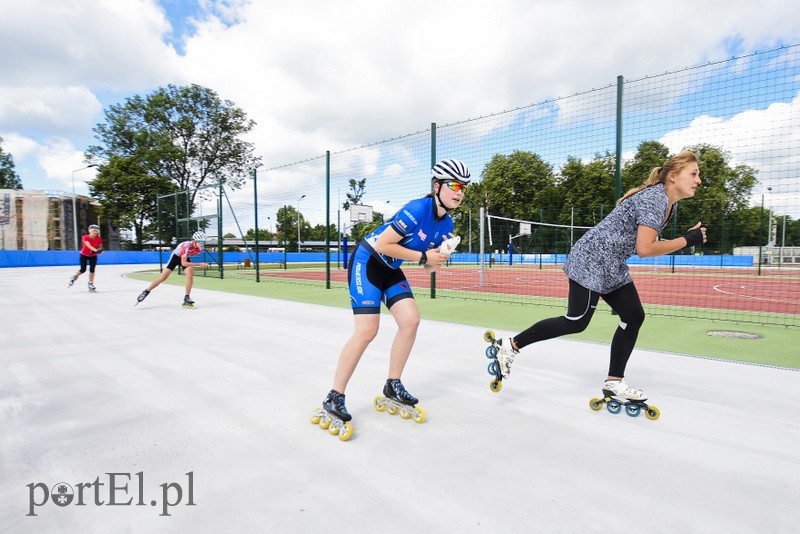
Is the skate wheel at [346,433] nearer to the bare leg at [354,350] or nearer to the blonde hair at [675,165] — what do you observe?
the bare leg at [354,350]

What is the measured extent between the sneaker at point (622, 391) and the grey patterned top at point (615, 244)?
66 cm

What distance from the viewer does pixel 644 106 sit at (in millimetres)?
7016

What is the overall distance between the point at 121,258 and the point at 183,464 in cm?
4020

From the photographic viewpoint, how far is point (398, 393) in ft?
9.63

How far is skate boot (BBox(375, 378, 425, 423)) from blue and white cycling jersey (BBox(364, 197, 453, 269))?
0.86m

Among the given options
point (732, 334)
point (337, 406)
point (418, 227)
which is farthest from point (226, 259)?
point (418, 227)

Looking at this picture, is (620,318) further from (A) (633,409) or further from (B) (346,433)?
(B) (346,433)

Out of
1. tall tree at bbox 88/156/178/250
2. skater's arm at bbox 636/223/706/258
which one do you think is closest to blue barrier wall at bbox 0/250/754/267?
tall tree at bbox 88/156/178/250

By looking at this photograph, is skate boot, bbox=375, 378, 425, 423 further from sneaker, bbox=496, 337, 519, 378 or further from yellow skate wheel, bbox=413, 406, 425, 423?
sneaker, bbox=496, 337, 519, 378

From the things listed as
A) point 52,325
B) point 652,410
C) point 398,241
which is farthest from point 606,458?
point 52,325

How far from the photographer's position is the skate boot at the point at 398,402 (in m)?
2.87

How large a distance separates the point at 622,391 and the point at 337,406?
2.00 m

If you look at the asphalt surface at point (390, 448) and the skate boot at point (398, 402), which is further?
the skate boot at point (398, 402)
